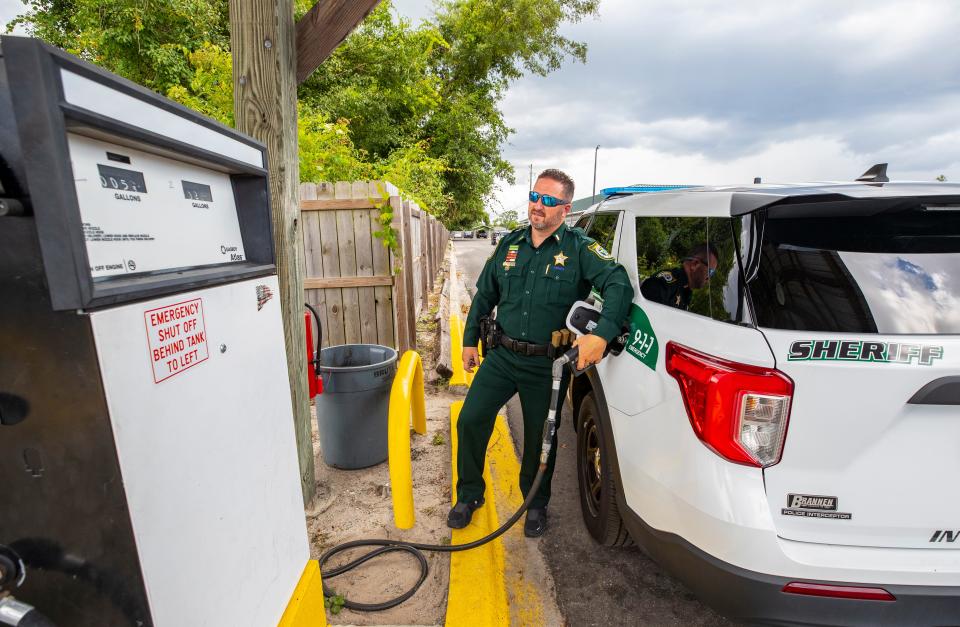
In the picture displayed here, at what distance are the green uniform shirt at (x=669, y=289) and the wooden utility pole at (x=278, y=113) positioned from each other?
1817 mm

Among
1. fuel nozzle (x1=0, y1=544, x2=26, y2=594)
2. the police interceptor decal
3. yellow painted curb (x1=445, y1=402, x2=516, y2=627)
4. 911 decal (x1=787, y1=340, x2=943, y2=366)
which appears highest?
911 decal (x1=787, y1=340, x2=943, y2=366)

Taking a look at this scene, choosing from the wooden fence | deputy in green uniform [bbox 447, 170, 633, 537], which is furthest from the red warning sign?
the wooden fence

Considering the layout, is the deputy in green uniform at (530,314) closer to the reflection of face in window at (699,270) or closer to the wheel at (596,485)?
the wheel at (596,485)

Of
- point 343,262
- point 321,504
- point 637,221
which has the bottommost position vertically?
point 321,504

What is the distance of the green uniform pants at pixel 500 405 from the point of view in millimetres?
2873

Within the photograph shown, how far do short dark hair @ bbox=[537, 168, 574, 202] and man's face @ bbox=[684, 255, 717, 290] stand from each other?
0.90m

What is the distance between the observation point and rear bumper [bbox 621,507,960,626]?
5.24ft

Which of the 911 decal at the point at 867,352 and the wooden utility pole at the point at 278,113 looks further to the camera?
the wooden utility pole at the point at 278,113

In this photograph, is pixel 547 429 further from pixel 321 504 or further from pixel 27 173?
pixel 27 173

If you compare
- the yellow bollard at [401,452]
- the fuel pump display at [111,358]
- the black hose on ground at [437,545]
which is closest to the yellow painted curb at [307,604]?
the fuel pump display at [111,358]

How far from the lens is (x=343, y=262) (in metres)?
4.72

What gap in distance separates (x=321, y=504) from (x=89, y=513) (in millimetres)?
2321

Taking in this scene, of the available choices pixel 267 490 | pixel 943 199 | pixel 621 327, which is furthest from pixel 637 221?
→ pixel 267 490

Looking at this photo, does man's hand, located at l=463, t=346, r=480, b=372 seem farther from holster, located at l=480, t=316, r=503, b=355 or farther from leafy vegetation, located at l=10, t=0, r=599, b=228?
leafy vegetation, located at l=10, t=0, r=599, b=228
